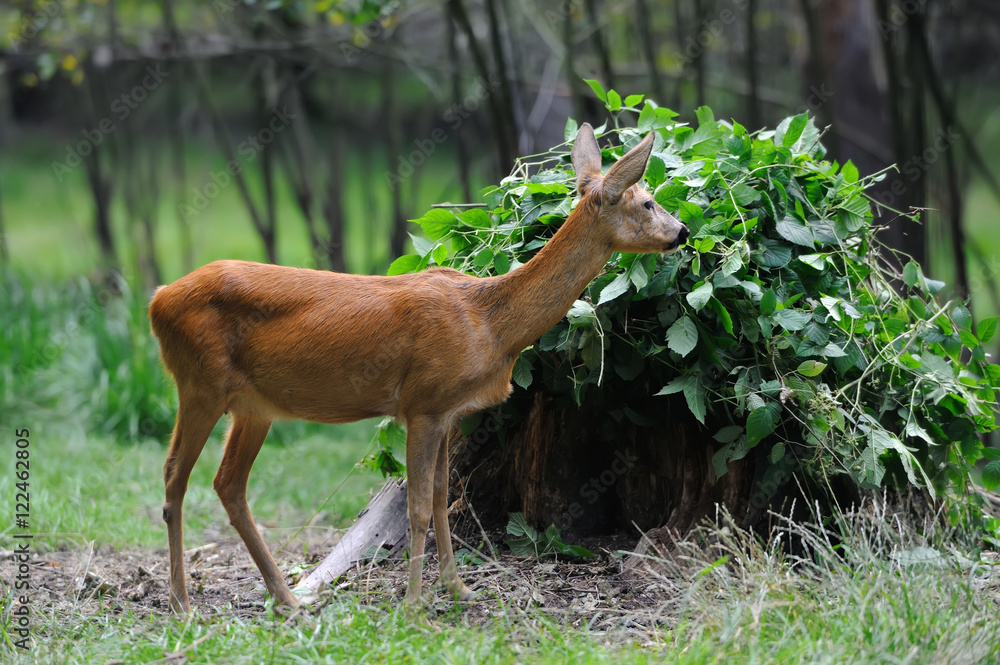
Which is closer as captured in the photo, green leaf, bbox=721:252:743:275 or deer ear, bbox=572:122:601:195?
deer ear, bbox=572:122:601:195

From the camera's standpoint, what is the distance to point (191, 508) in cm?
605

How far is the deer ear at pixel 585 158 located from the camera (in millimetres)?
3682

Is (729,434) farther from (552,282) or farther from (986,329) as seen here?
(986,329)

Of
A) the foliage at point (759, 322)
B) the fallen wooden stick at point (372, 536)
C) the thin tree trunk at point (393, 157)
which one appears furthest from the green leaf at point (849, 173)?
the thin tree trunk at point (393, 157)

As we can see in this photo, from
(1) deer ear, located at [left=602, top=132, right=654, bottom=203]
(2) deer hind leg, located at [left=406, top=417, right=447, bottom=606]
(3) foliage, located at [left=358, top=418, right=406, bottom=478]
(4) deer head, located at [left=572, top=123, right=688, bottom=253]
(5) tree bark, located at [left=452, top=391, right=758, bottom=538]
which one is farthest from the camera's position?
(3) foliage, located at [left=358, top=418, right=406, bottom=478]

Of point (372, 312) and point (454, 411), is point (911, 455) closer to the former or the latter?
point (454, 411)

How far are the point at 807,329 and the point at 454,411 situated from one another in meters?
1.51

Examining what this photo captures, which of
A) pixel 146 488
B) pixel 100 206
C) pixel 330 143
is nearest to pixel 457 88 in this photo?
pixel 330 143

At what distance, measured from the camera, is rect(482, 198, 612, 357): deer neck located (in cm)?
356

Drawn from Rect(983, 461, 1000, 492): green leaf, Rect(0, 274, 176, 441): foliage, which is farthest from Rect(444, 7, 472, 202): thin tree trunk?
Rect(983, 461, 1000, 492): green leaf

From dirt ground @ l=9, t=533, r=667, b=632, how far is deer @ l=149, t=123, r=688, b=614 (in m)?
0.24

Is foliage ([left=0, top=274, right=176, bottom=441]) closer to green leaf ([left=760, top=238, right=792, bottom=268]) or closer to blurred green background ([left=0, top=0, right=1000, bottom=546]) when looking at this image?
blurred green background ([left=0, top=0, right=1000, bottom=546])

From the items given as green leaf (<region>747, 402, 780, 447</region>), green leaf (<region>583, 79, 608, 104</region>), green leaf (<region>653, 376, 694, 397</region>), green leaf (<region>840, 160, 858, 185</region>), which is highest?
Answer: green leaf (<region>583, 79, 608, 104</region>)

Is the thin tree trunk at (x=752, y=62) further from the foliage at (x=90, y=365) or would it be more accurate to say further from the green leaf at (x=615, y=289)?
the foliage at (x=90, y=365)
